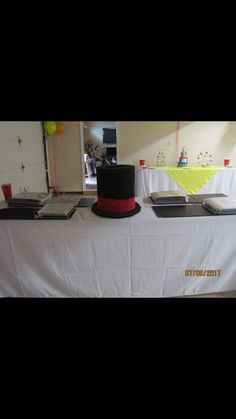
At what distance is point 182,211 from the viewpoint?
1444mm

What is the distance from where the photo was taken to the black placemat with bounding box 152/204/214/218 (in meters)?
1.38

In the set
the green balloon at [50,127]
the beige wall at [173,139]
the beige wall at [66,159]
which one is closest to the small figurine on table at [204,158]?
the beige wall at [173,139]

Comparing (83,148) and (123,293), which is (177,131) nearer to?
(83,148)

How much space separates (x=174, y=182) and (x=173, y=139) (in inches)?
44.7

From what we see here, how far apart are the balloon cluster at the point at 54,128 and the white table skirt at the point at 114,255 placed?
326cm

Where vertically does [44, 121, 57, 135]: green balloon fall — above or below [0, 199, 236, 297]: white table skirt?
above

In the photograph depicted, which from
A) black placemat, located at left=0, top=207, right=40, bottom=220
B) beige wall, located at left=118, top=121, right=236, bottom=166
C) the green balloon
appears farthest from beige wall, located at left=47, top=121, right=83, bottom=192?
black placemat, located at left=0, top=207, right=40, bottom=220

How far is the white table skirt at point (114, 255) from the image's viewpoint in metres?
1.28

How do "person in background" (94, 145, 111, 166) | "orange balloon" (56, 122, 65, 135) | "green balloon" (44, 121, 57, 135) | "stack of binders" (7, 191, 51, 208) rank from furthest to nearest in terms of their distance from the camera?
"person in background" (94, 145, 111, 166)
"orange balloon" (56, 122, 65, 135)
"green balloon" (44, 121, 57, 135)
"stack of binders" (7, 191, 51, 208)

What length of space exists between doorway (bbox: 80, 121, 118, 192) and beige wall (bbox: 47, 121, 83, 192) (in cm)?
10

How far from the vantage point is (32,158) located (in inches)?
154

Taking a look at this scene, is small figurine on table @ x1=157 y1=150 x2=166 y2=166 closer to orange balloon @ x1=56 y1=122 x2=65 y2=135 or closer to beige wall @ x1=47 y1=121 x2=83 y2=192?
beige wall @ x1=47 y1=121 x2=83 y2=192

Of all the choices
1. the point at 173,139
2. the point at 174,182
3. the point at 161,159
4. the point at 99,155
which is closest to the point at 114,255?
the point at 174,182

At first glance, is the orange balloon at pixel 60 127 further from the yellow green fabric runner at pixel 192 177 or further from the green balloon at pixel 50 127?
the yellow green fabric runner at pixel 192 177
